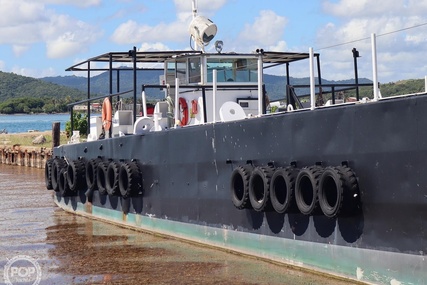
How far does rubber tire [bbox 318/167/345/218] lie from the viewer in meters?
10.3

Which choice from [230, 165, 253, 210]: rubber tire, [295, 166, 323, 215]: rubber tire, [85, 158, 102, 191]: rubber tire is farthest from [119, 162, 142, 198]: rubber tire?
[295, 166, 323, 215]: rubber tire

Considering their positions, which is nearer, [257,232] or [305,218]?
[305,218]

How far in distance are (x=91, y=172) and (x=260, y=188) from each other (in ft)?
23.2

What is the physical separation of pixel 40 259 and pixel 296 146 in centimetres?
469

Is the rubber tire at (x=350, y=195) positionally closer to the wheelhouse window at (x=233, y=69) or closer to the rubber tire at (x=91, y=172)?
the wheelhouse window at (x=233, y=69)

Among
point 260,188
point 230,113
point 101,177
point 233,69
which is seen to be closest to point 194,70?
point 233,69

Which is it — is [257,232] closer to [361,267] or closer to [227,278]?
[227,278]

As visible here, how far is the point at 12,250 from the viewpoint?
46.7ft

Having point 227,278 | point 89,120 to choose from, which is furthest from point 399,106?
point 89,120

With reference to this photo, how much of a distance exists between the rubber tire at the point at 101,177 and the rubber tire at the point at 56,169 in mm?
2817

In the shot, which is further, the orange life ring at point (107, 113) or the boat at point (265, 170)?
the orange life ring at point (107, 113)

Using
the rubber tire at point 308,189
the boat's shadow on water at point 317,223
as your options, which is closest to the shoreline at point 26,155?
the boat's shadow on water at point 317,223

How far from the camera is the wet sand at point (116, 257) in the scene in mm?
11438

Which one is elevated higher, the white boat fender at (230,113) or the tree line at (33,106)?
the tree line at (33,106)
